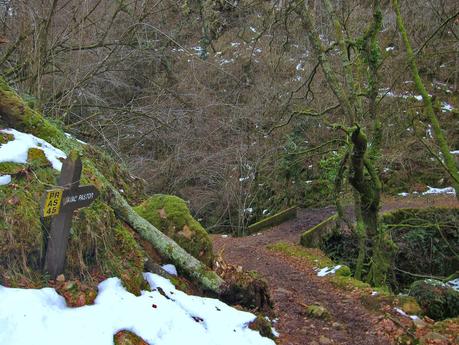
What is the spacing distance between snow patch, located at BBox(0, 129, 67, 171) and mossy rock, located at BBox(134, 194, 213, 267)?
140cm

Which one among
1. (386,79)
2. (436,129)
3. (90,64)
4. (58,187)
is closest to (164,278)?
(58,187)

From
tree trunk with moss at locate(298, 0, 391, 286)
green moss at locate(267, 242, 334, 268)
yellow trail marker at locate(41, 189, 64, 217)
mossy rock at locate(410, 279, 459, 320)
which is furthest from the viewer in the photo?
green moss at locate(267, 242, 334, 268)

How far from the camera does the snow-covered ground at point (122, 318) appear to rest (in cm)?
271

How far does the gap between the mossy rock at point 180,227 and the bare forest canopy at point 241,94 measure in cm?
198

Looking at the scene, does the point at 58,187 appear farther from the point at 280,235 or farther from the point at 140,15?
the point at 280,235

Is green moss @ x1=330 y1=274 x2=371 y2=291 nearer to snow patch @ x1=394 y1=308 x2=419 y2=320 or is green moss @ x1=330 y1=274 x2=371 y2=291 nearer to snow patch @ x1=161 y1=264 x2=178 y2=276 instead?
snow patch @ x1=394 y1=308 x2=419 y2=320

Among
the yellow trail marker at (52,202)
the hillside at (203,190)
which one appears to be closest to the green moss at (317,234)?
the hillside at (203,190)

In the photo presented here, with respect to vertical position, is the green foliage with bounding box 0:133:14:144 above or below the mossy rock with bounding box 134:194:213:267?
above

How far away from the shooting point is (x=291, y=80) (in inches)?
785

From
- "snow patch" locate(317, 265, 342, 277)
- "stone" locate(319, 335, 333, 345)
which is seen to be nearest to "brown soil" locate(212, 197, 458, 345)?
"stone" locate(319, 335, 333, 345)

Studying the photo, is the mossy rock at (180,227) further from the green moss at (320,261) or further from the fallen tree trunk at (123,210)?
the green moss at (320,261)

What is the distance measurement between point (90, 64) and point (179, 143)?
14.0 ft

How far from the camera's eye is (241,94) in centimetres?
1834

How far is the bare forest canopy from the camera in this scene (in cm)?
773
